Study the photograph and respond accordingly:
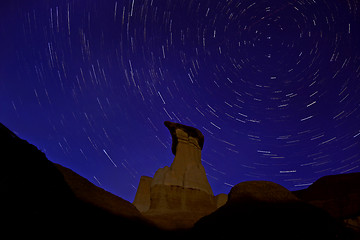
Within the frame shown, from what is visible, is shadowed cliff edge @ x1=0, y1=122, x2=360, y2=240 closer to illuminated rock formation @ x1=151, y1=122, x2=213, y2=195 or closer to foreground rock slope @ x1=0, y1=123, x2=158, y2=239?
foreground rock slope @ x1=0, y1=123, x2=158, y2=239

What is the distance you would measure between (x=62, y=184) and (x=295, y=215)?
27.2ft

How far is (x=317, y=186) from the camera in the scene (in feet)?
75.8

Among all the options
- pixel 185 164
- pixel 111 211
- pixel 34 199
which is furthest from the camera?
pixel 185 164

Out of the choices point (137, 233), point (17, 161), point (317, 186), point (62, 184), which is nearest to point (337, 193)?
point (317, 186)

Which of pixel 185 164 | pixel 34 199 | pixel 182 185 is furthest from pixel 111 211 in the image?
pixel 185 164

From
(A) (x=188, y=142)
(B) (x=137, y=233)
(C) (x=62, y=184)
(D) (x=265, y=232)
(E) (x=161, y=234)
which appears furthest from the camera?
(A) (x=188, y=142)

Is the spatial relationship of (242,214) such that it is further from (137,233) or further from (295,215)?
(137,233)

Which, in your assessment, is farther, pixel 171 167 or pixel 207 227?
pixel 171 167

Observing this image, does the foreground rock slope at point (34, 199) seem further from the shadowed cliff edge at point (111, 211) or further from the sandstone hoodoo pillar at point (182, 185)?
the sandstone hoodoo pillar at point (182, 185)

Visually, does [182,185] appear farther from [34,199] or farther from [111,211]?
[34,199]

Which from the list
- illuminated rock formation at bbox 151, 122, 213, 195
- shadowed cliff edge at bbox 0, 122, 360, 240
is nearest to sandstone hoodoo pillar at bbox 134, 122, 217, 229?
illuminated rock formation at bbox 151, 122, 213, 195

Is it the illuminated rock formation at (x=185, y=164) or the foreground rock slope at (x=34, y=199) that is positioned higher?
the illuminated rock formation at (x=185, y=164)

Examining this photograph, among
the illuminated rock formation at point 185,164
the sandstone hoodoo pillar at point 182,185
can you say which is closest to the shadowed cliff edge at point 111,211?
the sandstone hoodoo pillar at point 182,185

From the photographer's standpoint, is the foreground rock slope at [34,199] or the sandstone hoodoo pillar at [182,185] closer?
the foreground rock slope at [34,199]
